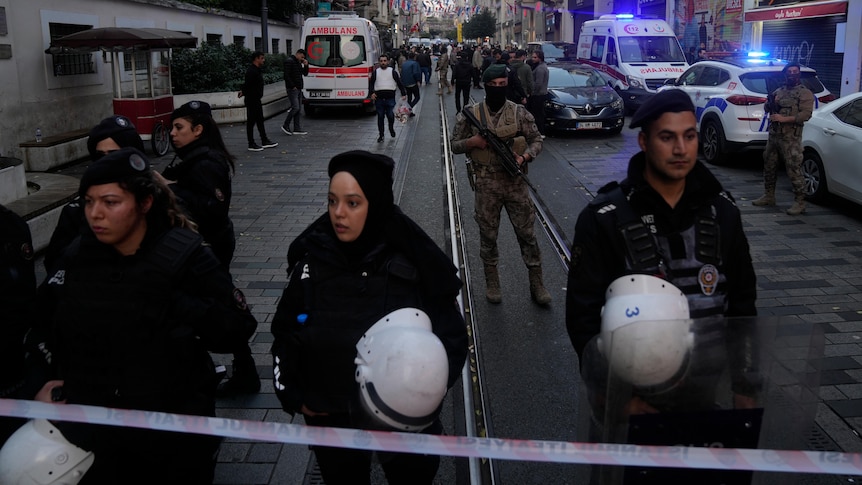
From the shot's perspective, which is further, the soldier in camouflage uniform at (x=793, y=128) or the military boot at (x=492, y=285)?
the soldier in camouflage uniform at (x=793, y=128)

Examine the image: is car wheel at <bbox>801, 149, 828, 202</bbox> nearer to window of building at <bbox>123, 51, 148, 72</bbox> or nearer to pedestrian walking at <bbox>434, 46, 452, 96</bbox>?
window of building at <bbox>123, 51, 148, 72</bbox>

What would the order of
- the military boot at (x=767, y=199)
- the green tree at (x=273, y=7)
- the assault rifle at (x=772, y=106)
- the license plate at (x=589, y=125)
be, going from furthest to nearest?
1. the green tree at (x=273, y=7)
2. the license plate at (x=589, y=125)
3. the military boot at (x=767, y=199)
4. the assault rifle at (x=772, y=106)

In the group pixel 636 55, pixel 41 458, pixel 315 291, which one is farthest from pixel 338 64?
pixel 41 458

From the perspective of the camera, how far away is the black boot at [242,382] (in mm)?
4559

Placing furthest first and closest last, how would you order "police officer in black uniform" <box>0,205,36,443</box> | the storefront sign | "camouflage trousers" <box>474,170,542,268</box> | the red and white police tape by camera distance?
the storefront sign, "camouflage trousers" <box>474,170,542,268</box>, "police officer in black uniform" <box>0,205,36,443</box>, the red and white police tape

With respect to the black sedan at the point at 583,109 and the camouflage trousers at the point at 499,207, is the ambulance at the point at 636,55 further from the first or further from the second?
the camouflage trousers at the point at 499,207

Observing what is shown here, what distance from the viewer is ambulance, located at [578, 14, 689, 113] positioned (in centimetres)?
1948

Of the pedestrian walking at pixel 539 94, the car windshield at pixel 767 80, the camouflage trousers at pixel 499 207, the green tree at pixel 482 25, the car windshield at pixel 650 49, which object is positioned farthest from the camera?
the green tree at pixel 482 25

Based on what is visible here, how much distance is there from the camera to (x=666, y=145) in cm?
Answer: 250

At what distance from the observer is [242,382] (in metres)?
4.60

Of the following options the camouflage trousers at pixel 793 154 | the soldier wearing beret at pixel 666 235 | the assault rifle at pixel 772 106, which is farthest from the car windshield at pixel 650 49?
the soldier wearing beret at pixel 666 235

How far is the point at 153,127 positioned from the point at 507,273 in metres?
9.36

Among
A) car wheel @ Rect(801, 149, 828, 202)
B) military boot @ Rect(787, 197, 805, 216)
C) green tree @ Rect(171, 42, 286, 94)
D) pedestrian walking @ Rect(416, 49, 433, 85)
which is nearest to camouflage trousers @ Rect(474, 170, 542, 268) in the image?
military boot @ Rect(787, 197, 805, 216)

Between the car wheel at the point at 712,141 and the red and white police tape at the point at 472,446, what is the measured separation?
11.3 m
